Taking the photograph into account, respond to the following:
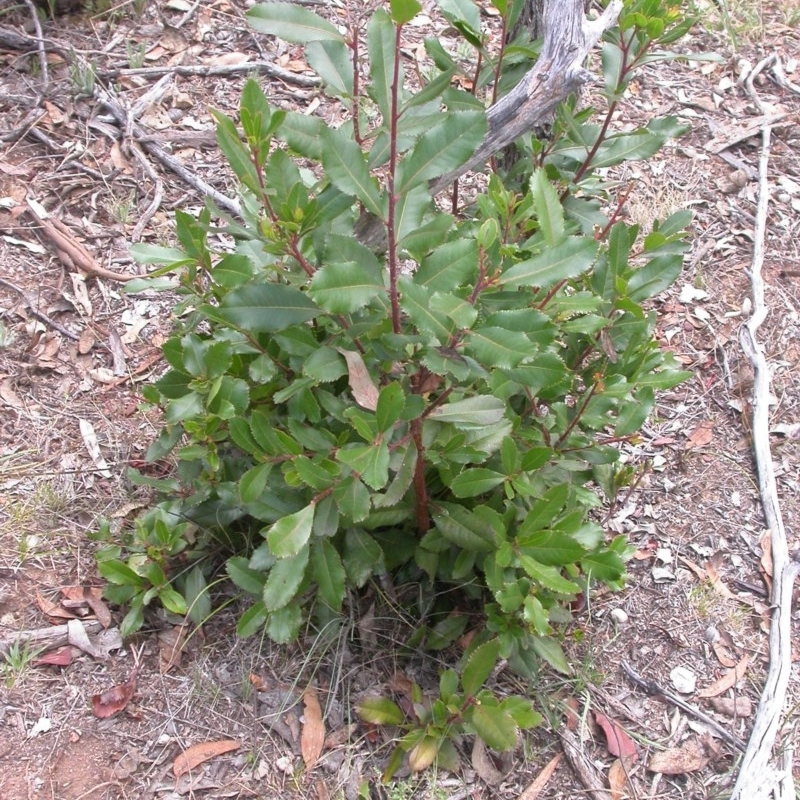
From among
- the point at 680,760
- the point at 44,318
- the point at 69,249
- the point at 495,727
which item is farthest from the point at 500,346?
the point at 69,249

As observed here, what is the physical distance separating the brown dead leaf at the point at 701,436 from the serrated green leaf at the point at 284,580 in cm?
178

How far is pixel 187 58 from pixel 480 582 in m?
2.95

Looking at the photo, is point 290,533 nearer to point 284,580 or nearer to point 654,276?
point 284,580

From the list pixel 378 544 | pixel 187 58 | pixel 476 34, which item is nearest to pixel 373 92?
pixel 476 34

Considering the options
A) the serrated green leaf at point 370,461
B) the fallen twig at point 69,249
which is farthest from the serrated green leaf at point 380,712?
the fallen twig at point 69,249

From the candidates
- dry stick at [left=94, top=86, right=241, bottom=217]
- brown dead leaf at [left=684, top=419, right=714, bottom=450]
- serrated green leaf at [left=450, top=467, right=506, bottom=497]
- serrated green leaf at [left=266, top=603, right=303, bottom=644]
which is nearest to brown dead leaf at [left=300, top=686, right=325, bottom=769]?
serrated green leaf at [left=266, top=603, right=303, bottom=644]

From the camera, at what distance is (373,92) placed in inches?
71.8

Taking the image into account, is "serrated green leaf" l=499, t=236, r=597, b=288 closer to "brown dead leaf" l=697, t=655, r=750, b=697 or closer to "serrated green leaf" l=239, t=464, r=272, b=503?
"serrated green leaf" l=239, t=464, r=272, b=503

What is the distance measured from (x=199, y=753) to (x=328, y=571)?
25.2 inches

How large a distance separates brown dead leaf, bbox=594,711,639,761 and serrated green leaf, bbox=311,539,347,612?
924 mm

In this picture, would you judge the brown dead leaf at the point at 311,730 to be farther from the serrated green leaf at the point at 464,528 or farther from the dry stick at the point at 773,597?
the dry stick at the point at 773,597

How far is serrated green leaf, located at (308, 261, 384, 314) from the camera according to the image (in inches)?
64.4

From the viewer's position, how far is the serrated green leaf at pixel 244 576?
7.20 ft

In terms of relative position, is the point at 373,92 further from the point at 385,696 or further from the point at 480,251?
the point at 385,696
